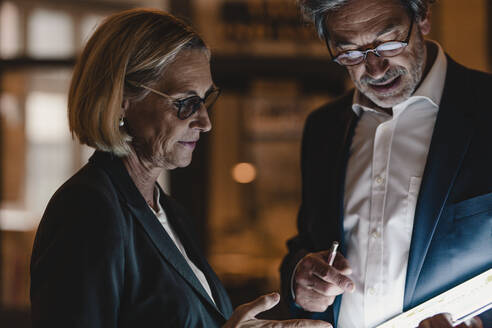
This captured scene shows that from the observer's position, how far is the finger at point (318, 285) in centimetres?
146

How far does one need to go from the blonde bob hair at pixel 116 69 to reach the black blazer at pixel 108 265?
90 mm

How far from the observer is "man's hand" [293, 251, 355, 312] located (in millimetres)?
1445

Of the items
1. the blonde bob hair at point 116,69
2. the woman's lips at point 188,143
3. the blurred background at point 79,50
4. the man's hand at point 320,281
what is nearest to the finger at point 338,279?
the man's hand at point 320,281

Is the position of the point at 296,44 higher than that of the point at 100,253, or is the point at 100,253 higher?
the point at 296,44

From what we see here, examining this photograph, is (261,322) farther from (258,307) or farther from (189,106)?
(189,106)

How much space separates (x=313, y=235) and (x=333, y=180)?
0.66 ft

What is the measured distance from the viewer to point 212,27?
494cm

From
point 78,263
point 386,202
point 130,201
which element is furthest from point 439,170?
point 78,263

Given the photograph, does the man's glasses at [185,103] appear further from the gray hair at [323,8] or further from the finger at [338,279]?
the finger at [338,279]

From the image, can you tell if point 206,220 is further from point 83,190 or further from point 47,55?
point 83,190

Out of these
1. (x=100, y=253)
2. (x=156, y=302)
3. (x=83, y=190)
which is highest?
(x=83, y=190)

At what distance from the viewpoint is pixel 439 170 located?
149 centimetres

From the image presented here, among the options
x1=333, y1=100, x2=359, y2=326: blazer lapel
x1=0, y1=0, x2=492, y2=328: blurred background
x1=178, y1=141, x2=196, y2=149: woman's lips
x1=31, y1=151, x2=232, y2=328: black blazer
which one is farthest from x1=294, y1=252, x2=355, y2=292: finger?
x1=0, y1=0, x2=492, y2=328: blurred background

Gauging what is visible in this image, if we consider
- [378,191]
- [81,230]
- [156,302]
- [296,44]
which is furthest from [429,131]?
[296,44]
